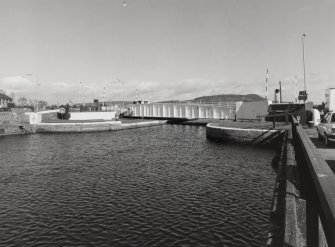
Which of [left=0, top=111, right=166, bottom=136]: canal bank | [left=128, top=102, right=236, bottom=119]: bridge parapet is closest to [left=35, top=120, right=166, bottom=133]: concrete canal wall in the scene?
[left=0, top=111, right=166, bottom=136]: canal bank

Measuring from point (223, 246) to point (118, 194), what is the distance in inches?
339

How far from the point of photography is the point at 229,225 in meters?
13.8

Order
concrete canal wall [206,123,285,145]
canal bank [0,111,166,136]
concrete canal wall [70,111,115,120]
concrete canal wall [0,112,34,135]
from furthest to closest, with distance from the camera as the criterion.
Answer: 1. concrete canal wall [70,111,115,120]
2. canal bank [0,111,166,136]
3. concrete canal wall [0,112,34,135]
4. concrete canal wall [206,123,285,145]

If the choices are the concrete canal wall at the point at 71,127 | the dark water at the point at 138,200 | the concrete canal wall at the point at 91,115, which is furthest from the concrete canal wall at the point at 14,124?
the dark water at the point at 138,200

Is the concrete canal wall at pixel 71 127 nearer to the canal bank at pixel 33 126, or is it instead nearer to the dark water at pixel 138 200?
the canal bank at pixel 33 126

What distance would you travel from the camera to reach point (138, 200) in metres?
17.6

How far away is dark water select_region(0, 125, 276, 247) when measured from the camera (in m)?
13.1

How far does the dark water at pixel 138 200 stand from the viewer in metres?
13.1

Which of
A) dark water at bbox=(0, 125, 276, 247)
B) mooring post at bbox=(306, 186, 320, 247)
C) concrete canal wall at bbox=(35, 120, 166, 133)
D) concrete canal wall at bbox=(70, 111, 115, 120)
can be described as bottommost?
dark water at bbox=(0, 125, 276, 247)

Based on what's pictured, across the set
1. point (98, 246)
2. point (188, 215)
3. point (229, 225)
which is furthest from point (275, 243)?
point (98, 246)

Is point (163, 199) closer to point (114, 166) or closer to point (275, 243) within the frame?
point (275, 243)

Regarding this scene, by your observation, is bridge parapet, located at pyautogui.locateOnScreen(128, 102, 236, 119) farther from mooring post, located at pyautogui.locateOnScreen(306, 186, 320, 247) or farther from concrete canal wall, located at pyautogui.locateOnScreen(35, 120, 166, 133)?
mooring post, located at pyautogui.locateOnScreen(306, 186, 320, 247)

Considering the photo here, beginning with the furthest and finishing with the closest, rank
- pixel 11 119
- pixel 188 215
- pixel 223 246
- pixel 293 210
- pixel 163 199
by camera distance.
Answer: pixel 11 119 → pixel 163 199 → pixel 188 215 → pixel 223 246 → pixel 293 210

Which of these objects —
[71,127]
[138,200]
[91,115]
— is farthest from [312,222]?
[91,115]
